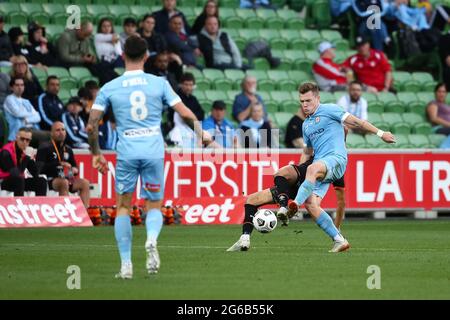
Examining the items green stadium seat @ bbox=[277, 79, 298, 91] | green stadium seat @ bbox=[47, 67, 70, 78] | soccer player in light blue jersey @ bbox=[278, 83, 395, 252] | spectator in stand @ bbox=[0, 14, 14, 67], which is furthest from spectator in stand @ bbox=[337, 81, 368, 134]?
soccer player in light blue jersey @ bbox=[278, 83, 395, 252]

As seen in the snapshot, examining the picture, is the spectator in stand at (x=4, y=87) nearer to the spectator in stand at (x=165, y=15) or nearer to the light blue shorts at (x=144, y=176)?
the spectator in stand at (x=165, y=15)

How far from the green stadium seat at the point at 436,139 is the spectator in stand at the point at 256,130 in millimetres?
4445

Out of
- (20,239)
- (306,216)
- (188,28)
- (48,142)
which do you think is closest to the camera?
(20,239)

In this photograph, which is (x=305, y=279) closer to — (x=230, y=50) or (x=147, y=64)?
(x=147, y=64)

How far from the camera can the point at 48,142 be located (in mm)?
22281

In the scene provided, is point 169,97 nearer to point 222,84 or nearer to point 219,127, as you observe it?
point 219,127

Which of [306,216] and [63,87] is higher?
[63,87]

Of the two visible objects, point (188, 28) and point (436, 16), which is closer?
point (188, 28)

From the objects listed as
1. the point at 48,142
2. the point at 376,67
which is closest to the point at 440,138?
the point at 376,67

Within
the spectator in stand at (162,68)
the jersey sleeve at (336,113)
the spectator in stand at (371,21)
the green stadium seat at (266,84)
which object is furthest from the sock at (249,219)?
the spectator in stand at (371,21)

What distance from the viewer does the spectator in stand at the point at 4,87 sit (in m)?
23.6

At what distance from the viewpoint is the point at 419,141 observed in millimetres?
27859

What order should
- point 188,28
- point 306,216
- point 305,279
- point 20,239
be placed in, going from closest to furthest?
point 305,279 < point 20,239 < point 306,216 < point 188,28

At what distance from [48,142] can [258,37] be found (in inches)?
328
